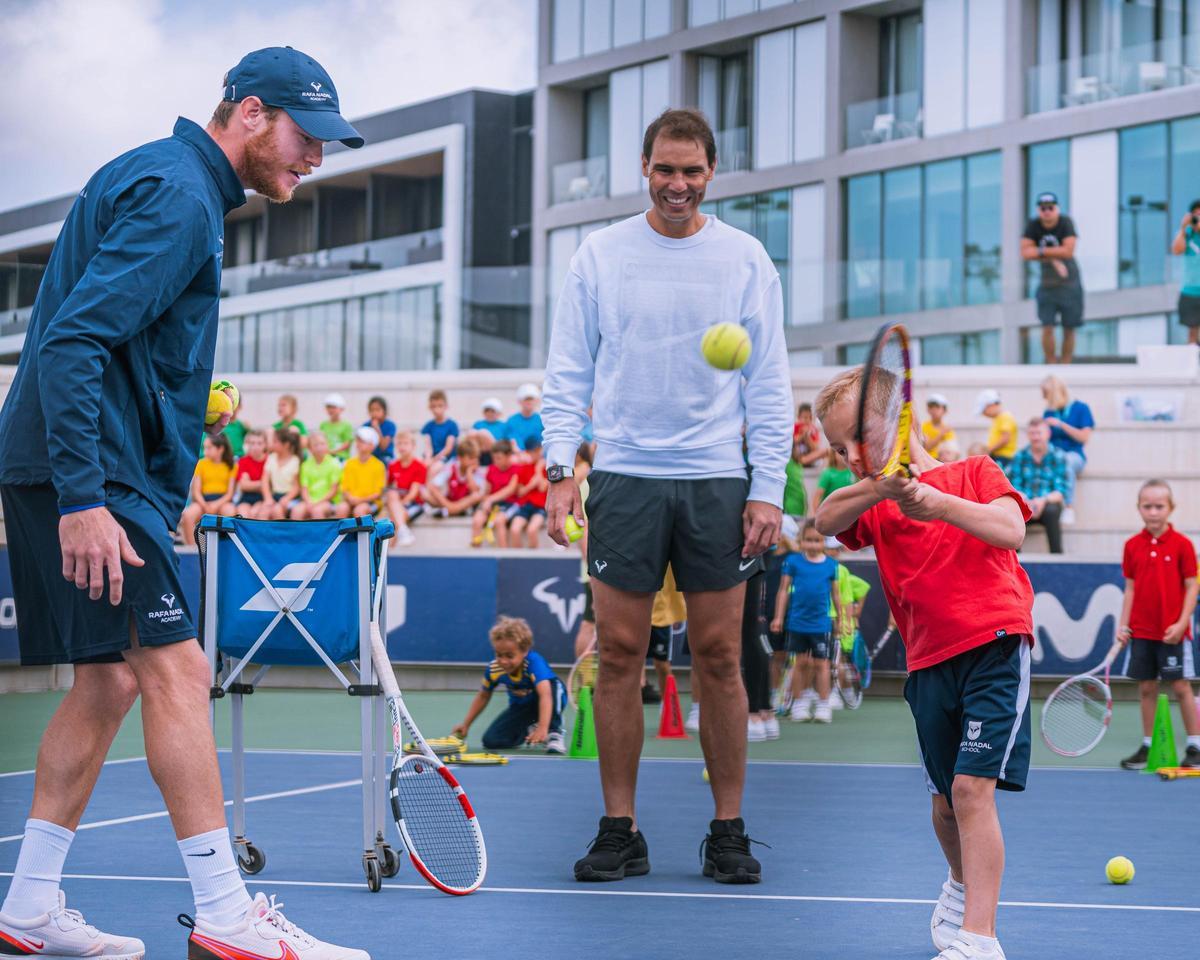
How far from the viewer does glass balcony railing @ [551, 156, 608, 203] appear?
3415cm

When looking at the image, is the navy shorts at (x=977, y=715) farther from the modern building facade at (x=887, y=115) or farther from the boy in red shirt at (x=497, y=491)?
the modern building facade at (x=887, y=115)

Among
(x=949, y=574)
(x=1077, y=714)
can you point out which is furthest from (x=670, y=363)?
(x=1077, y=714)

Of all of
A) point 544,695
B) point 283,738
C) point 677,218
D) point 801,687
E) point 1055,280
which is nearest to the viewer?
point 677,218

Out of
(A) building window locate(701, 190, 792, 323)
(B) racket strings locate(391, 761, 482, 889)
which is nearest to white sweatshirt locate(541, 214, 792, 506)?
(B) racket strings locate(391, 761, 482, 889)

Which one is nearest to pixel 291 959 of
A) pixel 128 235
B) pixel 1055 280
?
pixel 128 235

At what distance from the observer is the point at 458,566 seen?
1458 centimetres

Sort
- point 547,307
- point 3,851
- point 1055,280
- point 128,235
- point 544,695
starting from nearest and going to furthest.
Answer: point 128,235 → point 3,851 → point 544,695 → point 1055,280 → point 547,307

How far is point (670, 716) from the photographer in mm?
10891

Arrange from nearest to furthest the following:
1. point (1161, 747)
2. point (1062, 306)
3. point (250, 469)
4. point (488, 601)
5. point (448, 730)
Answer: point (1161, 747) < point (448, 730) < point (488, 601) < point (250, 469) < point (1062, 306)

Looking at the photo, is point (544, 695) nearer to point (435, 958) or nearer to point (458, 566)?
point (458, 566)

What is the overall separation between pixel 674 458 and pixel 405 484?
1271 cm

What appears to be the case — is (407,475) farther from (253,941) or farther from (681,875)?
(253,941)

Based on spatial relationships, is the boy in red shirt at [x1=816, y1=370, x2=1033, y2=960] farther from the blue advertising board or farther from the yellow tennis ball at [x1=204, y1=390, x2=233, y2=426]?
the blue advertising board

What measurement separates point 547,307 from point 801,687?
1001 centimetres
